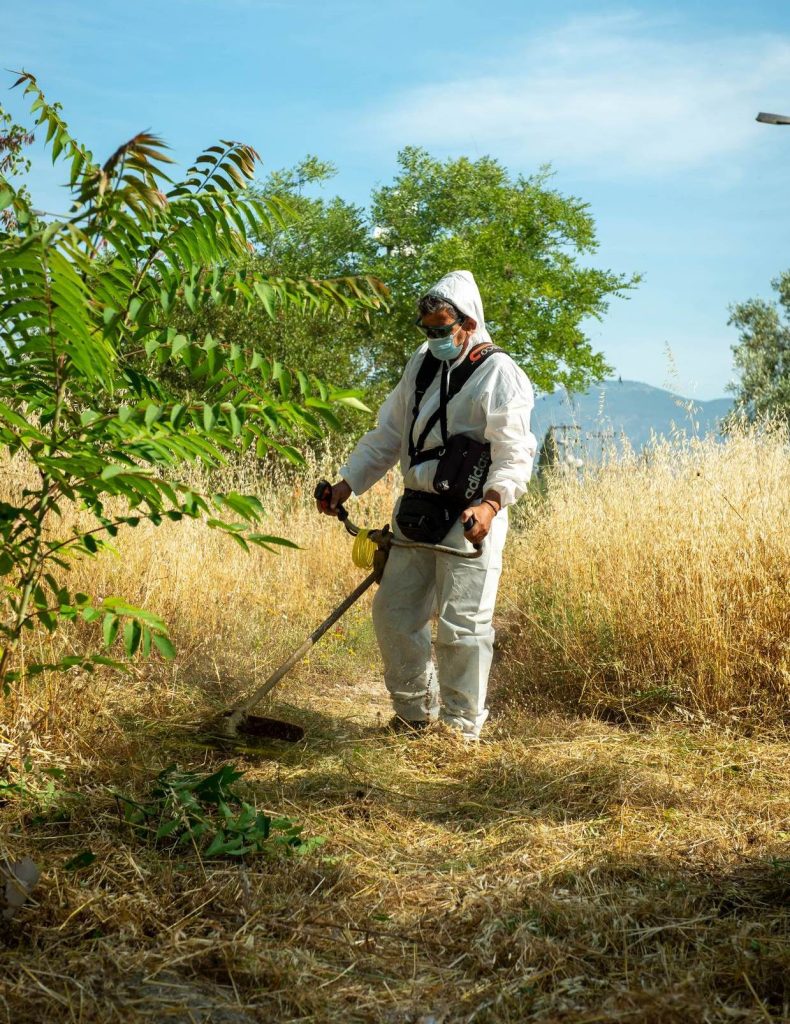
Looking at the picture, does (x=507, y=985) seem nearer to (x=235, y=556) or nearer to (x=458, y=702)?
(x=458, y=702)

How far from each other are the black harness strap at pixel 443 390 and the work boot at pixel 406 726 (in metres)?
1.36

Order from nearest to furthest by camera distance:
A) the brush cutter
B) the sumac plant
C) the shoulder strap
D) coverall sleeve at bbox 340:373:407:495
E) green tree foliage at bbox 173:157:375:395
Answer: the sumac plant, the brush cutter, the shoulder strap, coverall sleeve at bbox 340:373:407:495, green tree foliage at bbox 173:157:375:395

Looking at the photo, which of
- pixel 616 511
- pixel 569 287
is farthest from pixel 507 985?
pixel 569 287

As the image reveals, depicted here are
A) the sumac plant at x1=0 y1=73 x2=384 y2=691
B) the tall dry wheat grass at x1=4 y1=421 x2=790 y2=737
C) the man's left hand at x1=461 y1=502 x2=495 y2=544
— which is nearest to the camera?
the sumac plant at x1=0 y1=73 x2=384 y2=691

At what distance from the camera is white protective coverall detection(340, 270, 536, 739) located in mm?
4977

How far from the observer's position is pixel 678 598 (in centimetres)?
616

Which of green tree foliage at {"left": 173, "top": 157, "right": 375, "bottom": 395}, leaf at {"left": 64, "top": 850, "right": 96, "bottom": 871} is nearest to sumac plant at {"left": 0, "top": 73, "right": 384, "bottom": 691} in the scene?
leaf at {"left": 64, "top": 850, "right": 96, "bottom": 871}

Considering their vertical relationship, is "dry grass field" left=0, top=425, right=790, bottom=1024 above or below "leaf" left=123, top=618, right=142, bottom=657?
below

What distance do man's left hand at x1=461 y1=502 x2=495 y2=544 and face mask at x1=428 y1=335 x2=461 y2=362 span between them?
82 cm

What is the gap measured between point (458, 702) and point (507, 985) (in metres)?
2.42

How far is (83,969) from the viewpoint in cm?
290

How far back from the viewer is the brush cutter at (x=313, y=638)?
16.1 ft

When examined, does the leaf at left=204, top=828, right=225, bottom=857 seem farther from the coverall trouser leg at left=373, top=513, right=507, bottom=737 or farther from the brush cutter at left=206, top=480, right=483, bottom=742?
the coverall trouser leg at left=373, top=513, right=507, bottom=737

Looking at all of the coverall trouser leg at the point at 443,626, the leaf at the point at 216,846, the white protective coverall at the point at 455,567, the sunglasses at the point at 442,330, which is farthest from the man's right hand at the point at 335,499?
the leaf at the point at 216,846
